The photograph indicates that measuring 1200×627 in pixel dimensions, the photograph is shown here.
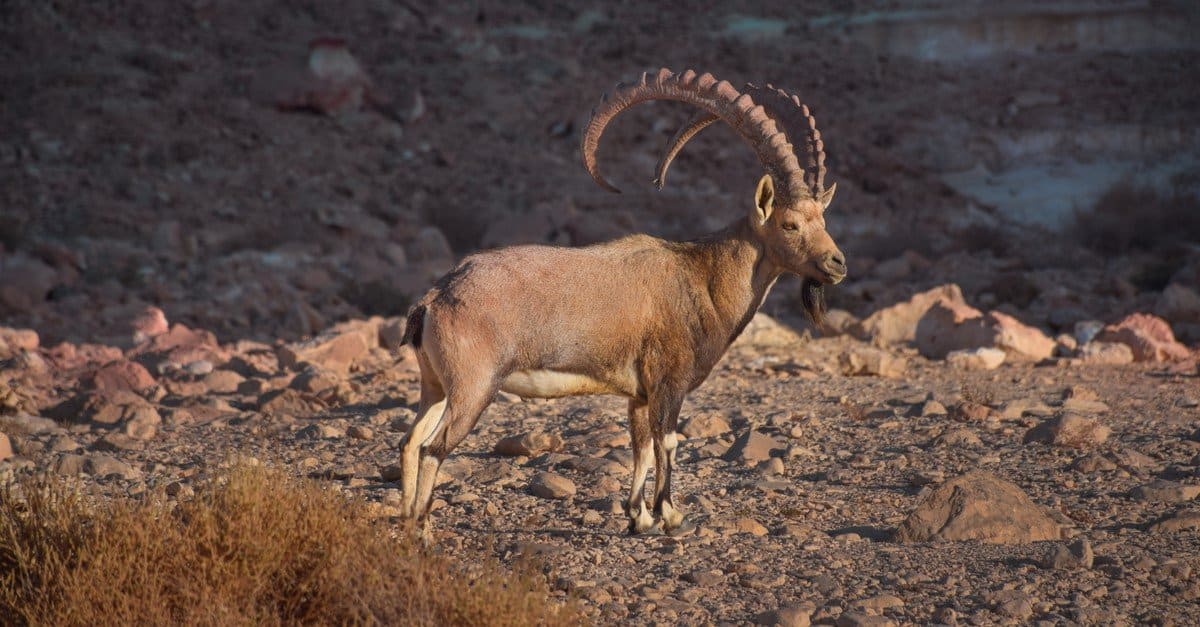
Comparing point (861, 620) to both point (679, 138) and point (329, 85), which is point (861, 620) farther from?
point (329, 85)

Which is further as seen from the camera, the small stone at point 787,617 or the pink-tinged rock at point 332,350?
the pink-tinged rock at point 332,350

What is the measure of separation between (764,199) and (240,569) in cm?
333

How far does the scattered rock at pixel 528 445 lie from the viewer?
26.5 ft

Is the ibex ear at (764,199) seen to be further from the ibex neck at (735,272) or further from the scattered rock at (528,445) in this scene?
the scattered rock at (528,445)

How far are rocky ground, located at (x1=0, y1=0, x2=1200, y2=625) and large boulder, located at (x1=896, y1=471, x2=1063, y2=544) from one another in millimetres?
24

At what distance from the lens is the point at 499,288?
6.09 metres

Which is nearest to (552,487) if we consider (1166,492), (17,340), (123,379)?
(1166,492)

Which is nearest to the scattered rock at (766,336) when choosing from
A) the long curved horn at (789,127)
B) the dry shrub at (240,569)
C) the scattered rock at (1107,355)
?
the scattered rock at (1107,355)

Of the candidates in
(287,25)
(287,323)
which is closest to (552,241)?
(287,323)

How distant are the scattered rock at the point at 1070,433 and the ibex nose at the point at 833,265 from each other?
107 inches

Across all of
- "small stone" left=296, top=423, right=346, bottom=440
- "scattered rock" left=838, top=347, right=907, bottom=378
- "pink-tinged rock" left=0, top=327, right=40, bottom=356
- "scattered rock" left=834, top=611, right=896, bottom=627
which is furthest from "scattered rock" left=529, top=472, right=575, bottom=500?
"pink-tinged rock" left=0, top=327, right=40, bottom=356

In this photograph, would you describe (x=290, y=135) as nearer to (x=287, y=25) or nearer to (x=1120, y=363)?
(x=287, y=25)

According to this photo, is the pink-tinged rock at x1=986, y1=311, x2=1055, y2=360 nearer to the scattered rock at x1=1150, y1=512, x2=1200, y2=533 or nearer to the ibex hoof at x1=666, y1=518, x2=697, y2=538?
the scattered rock at x1=1150, y1=512, x2=1200, y2=533

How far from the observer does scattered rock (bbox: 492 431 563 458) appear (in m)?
8.09
